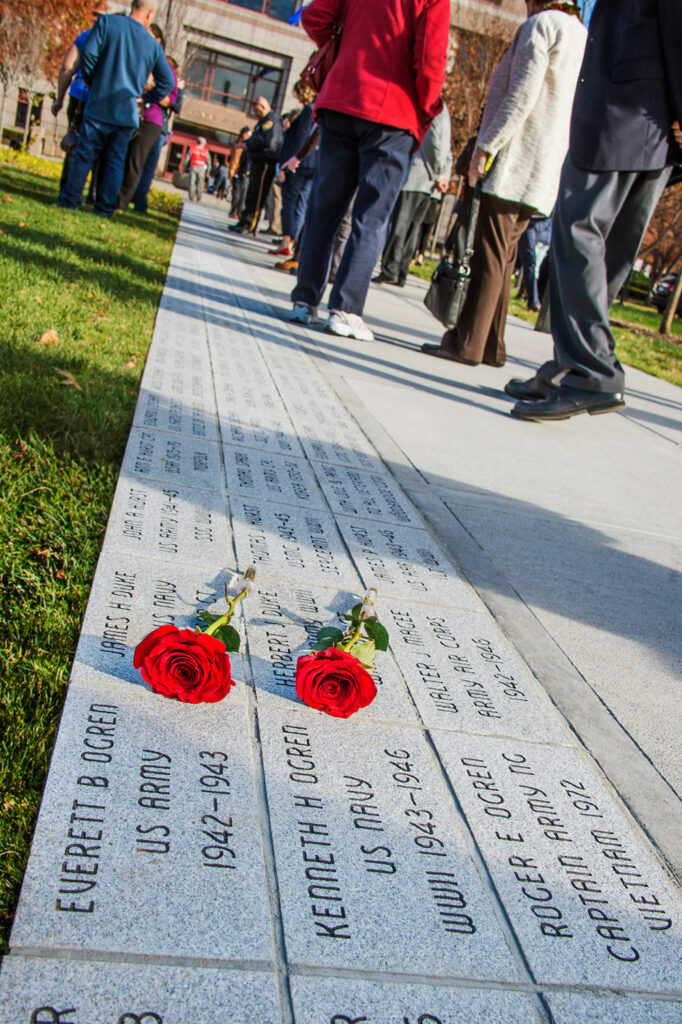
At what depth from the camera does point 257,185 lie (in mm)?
14328

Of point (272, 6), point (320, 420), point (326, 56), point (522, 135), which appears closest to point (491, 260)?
point (522, 135)

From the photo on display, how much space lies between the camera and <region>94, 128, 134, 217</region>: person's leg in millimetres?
10258

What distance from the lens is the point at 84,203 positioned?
12711 millimetres

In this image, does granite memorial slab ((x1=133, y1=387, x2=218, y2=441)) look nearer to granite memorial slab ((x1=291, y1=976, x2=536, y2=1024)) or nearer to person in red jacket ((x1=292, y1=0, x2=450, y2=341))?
granite memorial slab ((x1=291, y1=976, x2=536, y2=1024))

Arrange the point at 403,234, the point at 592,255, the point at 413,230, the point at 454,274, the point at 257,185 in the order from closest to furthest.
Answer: the point at 592,255
the point at 454,274
the point at 403,234
the point at 413,230
the point at 257,185

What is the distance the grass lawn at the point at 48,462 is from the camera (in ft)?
5.20

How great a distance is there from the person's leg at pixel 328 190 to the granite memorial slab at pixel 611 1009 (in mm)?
5607

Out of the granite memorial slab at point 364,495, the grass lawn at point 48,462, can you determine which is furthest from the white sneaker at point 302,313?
the granite memorial slab at point 364,495

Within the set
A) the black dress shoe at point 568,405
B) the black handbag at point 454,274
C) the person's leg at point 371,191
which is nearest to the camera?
the black dress shoe at point 568,405

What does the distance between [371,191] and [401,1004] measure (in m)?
5.57

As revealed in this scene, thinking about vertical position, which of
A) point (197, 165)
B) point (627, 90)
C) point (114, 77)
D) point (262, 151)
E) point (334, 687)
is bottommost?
point (334, 687)

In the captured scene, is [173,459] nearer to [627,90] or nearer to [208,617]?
[208,617]

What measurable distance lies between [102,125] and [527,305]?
7.61 metres

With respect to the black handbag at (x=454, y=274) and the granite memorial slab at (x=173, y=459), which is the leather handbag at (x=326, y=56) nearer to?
the black handbag at (x=454, y=274)
